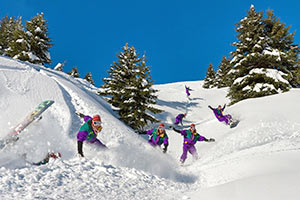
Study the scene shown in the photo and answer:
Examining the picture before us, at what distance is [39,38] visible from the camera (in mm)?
23797

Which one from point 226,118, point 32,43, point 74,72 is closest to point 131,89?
point 226,118

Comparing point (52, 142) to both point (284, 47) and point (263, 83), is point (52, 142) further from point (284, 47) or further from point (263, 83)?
point (284, 47)

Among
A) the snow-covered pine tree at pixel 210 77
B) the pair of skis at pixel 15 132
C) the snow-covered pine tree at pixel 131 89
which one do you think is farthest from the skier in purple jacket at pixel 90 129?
the snow-covered pine tree at pixel 210 77

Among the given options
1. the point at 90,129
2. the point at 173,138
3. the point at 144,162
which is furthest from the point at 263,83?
the point at 90,129

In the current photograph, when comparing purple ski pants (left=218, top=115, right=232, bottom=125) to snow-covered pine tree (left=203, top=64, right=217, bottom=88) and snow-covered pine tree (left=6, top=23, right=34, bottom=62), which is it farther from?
snow-covered pine tree (left=203, top=64, right=217, bottom=88)

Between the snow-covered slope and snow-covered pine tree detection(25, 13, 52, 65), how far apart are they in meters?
12.4

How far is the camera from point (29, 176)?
3553mm

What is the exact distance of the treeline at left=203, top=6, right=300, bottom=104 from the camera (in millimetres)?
15477

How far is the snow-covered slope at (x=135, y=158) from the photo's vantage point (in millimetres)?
3357

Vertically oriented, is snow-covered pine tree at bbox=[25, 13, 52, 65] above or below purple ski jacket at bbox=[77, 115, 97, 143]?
above

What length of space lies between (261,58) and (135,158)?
14526 millimetres

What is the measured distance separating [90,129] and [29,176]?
7.81 ft

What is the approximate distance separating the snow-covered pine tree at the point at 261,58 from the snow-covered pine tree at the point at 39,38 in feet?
71.9

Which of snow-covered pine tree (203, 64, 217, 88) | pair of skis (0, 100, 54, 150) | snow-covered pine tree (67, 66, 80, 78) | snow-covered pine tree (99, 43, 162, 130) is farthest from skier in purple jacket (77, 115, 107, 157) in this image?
snow-covered pine tree (203, 64, 217, 88)
